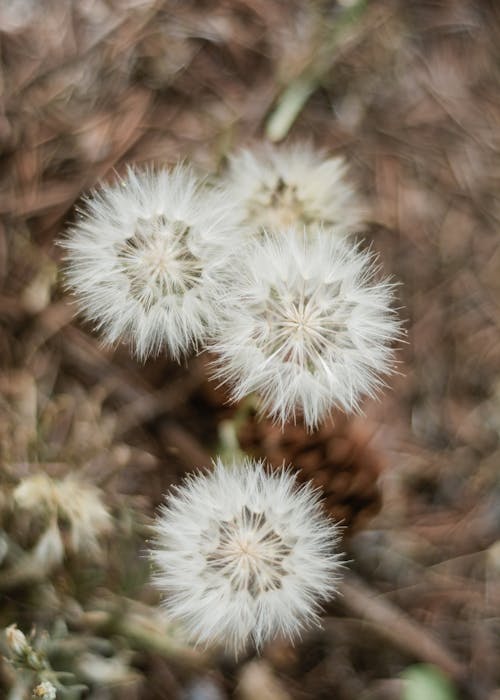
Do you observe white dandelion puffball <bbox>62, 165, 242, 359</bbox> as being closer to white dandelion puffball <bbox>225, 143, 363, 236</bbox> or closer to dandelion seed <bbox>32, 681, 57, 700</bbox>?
white dandelion puffball <bbox>225, 143, 363, 236</bbox>

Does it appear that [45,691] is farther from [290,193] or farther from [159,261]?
[290,193]

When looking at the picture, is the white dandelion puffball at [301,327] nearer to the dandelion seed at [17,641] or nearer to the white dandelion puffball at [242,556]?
the white dandelion puffball at [242,556]

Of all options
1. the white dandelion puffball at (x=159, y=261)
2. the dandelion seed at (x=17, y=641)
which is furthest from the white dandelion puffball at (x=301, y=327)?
the dandelion seed at (x=17, y=641)

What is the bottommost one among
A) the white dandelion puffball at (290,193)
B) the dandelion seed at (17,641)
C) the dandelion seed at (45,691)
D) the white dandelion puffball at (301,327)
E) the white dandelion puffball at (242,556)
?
the dandelion seed at (45,691)

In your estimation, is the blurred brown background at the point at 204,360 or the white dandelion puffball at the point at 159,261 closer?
the white dandelion puffball at the point at 159,261

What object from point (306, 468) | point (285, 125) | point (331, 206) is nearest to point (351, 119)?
point (285, 125)

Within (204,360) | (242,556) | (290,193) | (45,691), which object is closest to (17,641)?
(45,691)
